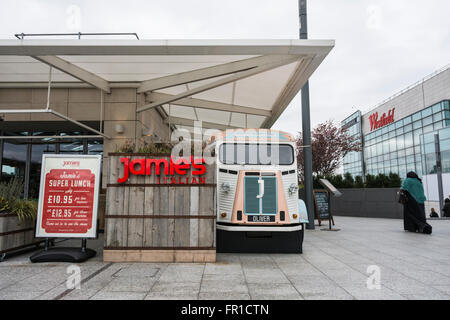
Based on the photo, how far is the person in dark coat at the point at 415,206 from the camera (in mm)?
9371

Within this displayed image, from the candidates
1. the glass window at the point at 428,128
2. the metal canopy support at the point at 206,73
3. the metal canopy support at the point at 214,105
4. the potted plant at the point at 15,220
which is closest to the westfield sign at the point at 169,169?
the potted plant at the point at 15,220

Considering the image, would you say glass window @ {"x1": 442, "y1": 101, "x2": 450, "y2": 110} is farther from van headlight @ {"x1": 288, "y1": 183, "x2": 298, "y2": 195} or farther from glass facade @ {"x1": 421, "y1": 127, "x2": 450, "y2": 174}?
van headlight @ {"x1": 288, "y1": 183, "x2": 298, "y2": 195}

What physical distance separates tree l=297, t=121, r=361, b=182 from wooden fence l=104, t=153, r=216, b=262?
68.2 ft

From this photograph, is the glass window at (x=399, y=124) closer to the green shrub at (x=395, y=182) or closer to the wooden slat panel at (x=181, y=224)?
the green shrub at (x=395, y=182)

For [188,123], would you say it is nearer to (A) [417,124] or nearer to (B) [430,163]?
(B) [430,163]

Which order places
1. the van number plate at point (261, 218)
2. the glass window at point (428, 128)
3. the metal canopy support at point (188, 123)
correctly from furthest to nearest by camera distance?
1. the glass window at point (428, 128)
2. the metal canopy support at point (188, 123)
3. the van number plate at point (261, 218)

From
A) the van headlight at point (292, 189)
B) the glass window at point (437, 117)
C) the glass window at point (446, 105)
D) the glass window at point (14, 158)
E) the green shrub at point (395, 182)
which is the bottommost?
the van headlight at point (292, 189)

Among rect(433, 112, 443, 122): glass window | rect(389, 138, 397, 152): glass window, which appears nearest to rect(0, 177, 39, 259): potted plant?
rect(433, 112, 443, 122): glass window

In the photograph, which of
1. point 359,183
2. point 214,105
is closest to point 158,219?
point 214,105

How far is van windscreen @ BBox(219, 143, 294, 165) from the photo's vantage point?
639 cm

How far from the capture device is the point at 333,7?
24.3 feet
